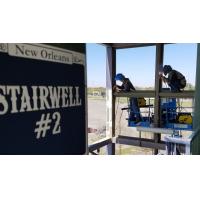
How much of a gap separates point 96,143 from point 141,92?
4.35 feet

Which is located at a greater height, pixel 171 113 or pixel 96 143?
pixel 171 113

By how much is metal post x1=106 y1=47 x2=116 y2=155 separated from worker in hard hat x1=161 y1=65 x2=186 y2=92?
1298 mm

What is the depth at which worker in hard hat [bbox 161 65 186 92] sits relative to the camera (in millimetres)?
3646

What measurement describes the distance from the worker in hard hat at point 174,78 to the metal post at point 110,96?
130cm

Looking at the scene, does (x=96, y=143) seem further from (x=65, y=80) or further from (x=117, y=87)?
(x=65, y=80)

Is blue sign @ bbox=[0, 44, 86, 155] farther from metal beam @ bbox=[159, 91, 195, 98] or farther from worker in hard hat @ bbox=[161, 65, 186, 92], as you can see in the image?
metal beam @ bbox=[159, 91, 195, 98]

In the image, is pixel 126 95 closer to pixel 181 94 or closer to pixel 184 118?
pixel 181 94

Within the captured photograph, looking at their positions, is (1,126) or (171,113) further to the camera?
(171,113)

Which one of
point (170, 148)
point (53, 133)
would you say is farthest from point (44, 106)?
point (170, 148)

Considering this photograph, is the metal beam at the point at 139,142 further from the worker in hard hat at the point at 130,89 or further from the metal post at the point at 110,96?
the worker in hard hat at the point at 130,89

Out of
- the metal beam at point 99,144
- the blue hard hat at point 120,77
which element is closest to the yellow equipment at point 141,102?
the blue hard hat at point 120,77

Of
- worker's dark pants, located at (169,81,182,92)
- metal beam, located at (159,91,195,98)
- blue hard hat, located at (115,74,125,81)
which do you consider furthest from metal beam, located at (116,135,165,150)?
blue hard hat, located at (115,74,125,81)

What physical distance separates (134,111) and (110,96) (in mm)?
845

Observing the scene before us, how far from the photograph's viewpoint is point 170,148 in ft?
5.46
